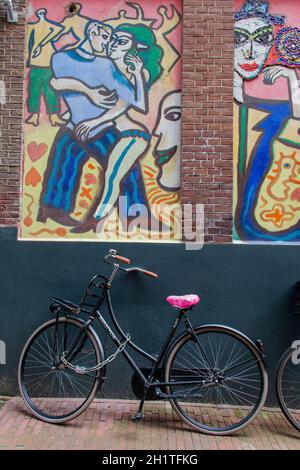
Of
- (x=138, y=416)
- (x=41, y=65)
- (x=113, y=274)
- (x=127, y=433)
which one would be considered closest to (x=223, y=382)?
(x=138, y=416)

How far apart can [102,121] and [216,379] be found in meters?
2.77

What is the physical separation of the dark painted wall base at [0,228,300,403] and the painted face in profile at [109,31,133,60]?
78.2 inches

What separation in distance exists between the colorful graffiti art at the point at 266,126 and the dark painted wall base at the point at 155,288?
341mm

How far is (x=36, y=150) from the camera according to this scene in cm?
528

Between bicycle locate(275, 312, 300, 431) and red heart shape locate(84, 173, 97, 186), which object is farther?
red heart shape locate(84, 173, 97, 186)

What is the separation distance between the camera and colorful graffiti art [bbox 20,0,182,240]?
5.24 meters

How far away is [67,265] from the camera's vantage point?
5.08 m

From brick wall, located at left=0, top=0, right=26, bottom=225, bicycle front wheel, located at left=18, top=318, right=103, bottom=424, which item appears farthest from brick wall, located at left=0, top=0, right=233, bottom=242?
bicycle front wheel, located at left=18, top=318, right=103, bottom=424

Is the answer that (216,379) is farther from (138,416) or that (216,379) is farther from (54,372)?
(54,372)

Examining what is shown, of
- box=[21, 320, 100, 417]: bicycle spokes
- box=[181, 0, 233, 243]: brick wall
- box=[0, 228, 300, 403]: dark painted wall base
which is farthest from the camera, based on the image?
box=[181, 0, 233, 243]: brick wall

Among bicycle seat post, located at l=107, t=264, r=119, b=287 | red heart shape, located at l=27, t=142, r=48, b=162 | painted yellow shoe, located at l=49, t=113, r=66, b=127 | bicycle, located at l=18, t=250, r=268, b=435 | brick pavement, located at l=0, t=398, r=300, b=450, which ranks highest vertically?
painted yellow shoe, located at l=49, t=113, r=66, b=127

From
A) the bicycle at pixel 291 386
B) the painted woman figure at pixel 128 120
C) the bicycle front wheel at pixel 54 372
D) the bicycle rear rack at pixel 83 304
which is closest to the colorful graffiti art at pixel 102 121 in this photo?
the painted woman figure at pixel 128 120

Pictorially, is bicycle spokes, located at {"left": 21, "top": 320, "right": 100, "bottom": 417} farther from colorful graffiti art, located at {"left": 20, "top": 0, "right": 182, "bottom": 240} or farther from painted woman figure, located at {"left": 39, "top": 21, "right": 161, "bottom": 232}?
painted woman figure, located at {"left": 39, "top": 21, "right": 161, "bottom": 232}

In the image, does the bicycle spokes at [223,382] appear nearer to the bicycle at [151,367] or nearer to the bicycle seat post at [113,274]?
the bicycle at [151,367]
